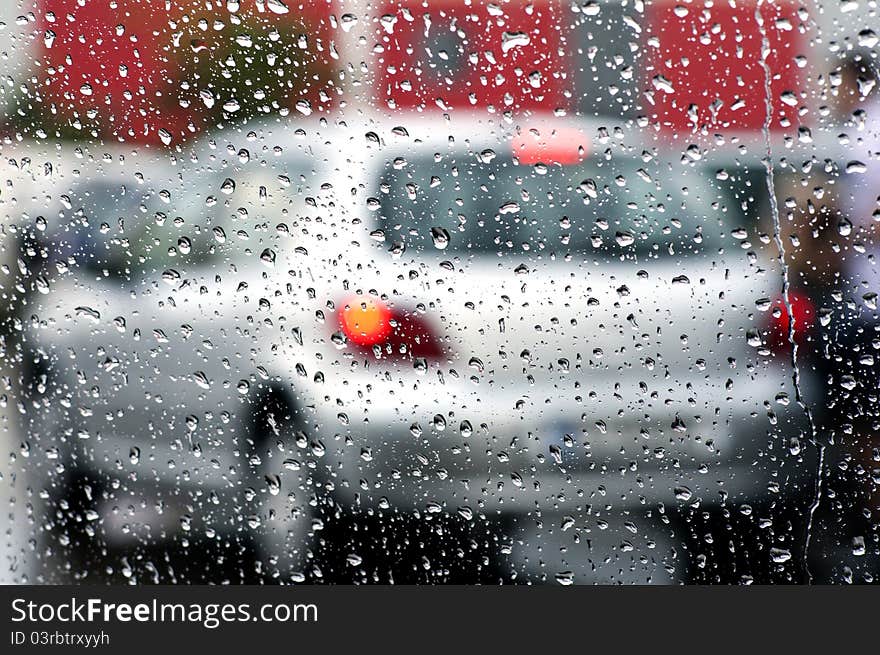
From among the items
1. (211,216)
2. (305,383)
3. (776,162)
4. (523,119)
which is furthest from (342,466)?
(776,162)

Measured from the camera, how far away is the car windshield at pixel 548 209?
143 centimetres

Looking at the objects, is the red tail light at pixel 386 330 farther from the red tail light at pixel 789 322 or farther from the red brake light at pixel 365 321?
the red tail light at pixel 789 322

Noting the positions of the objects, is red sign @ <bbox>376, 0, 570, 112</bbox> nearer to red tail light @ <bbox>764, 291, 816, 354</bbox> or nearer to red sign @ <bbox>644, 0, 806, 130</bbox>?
red sign @ <bbox>644, 0, 806, 130</bbox>

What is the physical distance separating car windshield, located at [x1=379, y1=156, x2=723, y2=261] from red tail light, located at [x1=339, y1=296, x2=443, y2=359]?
10 centimetres

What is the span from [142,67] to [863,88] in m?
1.04

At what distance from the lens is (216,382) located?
1.53 meters

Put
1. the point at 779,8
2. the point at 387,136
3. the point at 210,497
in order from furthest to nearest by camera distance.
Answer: the point at 210,497
the point at 387,136
the point at 779,8

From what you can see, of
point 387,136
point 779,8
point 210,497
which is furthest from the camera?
point 210,497

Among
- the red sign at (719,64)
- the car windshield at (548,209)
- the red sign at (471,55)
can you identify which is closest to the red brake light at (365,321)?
the car windshield at (548,209)

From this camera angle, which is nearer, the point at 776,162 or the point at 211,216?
the point at 776,162

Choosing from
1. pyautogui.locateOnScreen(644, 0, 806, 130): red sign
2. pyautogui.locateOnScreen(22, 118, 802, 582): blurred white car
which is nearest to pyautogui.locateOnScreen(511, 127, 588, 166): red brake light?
pyautogui.locateOnScreen(22, 118, 802, 582): blurred white car

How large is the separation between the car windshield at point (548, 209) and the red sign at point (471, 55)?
0.10m

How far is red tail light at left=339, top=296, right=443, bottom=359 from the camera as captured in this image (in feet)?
4.90

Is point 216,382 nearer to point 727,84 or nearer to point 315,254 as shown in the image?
point 315,254
